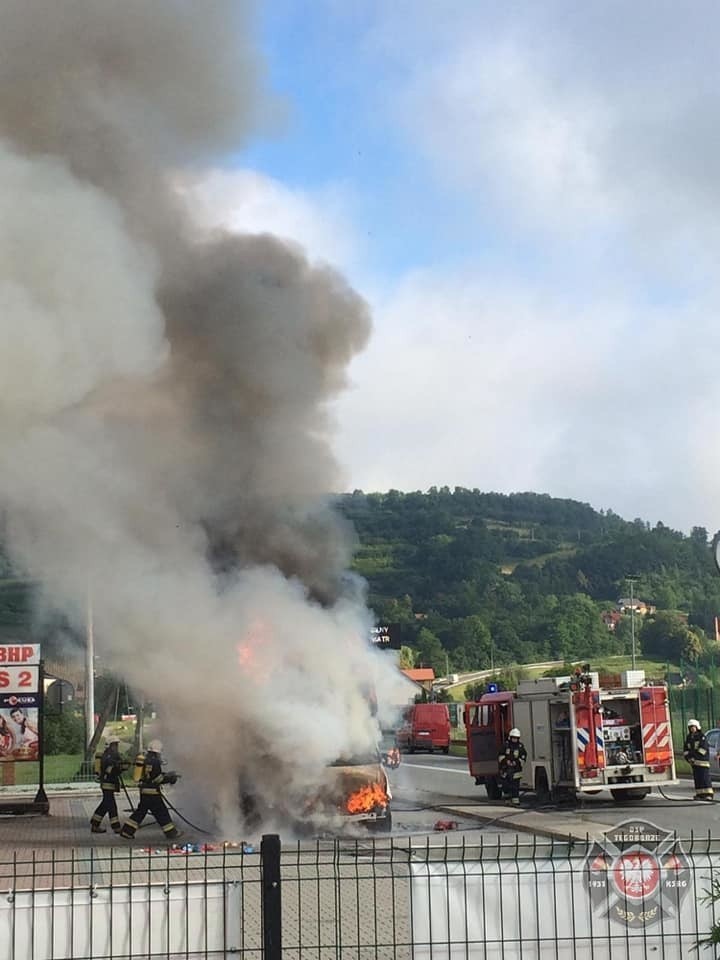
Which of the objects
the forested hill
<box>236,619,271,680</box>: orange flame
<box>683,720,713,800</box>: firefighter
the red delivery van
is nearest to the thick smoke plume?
<box>236,619,271,680</box>: orange flame

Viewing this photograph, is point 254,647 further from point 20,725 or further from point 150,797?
point 20,725

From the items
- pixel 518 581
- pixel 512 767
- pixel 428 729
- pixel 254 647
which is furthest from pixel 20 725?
pixel 518 581

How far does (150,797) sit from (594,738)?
7.90m

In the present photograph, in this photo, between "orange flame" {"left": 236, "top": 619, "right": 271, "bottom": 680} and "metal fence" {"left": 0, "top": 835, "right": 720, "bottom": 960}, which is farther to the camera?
"orange flame" {"left": 236, "top": 619, "right": 271, "bottom": 680}

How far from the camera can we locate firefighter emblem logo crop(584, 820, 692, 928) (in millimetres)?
5941

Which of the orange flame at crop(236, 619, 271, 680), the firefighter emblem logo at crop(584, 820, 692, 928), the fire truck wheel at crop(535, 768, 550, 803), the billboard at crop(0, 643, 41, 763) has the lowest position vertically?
the fire truck wheel at crop(535, 768, 550, 803)

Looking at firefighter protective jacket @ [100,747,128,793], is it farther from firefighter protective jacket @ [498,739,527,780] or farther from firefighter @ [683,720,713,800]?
firefighter @ [683,720,713,800]

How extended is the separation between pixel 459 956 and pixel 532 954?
377 mm

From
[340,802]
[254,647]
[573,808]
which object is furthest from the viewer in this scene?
[573,808]

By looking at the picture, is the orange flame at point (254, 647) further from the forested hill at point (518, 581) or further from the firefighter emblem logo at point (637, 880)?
the forested hill at point (518, 581)

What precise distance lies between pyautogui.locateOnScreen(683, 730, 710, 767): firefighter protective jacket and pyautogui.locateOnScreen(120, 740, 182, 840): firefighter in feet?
32.1

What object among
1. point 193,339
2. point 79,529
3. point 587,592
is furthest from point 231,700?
point 587,592

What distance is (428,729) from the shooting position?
4631 cm

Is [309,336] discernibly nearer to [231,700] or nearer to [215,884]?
[231,700]
